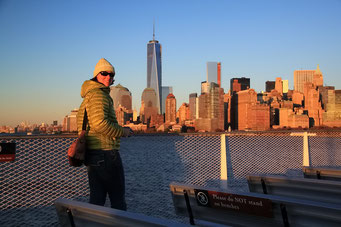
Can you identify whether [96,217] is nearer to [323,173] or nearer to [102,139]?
[102,139]

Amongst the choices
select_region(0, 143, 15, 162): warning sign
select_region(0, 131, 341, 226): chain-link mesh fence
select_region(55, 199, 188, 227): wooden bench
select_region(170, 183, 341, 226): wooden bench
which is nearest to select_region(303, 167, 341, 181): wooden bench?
select_region(0, 131, 341, 226): chain-link mesh fence

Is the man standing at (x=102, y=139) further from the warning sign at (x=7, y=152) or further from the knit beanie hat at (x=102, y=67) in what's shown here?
the warning sign at (x=7, y=152)

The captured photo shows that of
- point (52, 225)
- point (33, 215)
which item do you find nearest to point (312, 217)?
point (52, 225)

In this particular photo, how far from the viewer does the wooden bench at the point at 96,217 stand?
1.98m

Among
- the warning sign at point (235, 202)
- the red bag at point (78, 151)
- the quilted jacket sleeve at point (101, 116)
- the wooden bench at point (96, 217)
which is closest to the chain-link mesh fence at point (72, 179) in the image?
the red bag at point (78, 151)

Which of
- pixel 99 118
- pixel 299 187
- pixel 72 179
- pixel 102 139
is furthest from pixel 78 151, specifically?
pixel 72 179

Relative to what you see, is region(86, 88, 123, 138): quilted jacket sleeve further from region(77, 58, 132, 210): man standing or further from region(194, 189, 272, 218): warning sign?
region(194, 189, 272, 218): warning sign

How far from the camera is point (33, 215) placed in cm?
683

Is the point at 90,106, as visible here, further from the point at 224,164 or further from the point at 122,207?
the point at 224,164

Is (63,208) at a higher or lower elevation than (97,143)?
lower

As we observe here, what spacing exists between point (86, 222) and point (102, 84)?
5.03 feet

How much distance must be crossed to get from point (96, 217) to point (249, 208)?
49.8 inches

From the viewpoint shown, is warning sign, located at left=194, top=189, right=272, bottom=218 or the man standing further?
the man standing

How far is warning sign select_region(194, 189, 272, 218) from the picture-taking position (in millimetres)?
2736
